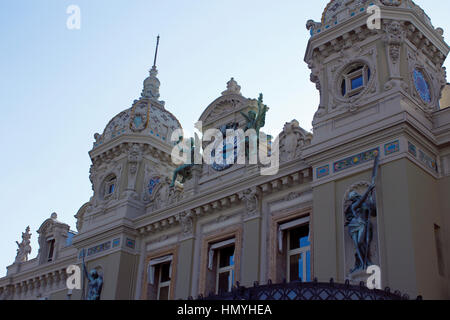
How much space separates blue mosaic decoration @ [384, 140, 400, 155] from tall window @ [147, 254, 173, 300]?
917cm

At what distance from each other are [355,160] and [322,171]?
3.80 feet

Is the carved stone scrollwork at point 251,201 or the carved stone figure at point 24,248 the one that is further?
the carved stone figure at point 24,248

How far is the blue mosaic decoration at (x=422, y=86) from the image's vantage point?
20.6 meters

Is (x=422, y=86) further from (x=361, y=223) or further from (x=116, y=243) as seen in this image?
(x=116, y=243)

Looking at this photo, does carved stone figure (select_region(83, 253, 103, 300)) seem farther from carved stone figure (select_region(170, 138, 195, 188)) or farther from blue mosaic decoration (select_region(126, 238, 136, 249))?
carved stone figure (select_region(170, 138, 195, 188))

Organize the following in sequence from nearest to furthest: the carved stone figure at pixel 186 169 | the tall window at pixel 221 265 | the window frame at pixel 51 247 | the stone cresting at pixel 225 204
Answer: the stone cresting at pixel 225 204, the tall window at pixel 221 265, the carved stone figure at pixel 186 169, the window frame at pixel 51 247

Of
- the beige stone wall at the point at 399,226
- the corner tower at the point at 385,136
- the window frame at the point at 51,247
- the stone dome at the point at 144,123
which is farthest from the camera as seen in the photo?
the window frame at the point at 51,247

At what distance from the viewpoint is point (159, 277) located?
2478cm

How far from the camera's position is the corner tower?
1741cm

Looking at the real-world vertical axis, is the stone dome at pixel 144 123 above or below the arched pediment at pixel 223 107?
above

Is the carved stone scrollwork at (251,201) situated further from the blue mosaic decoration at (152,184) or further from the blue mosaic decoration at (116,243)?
the blue mosaic decoration at (152,184)

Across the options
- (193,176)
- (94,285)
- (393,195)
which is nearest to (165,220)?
(193,176)

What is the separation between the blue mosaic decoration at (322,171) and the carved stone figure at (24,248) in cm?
1903

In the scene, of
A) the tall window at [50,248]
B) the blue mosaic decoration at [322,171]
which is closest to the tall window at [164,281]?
the blue mosaic decoration at [322,171]
